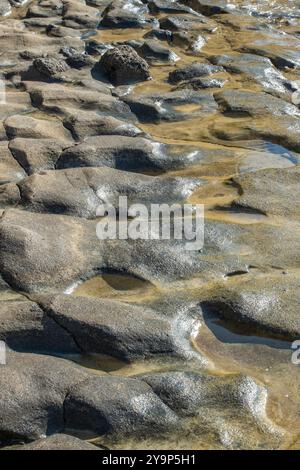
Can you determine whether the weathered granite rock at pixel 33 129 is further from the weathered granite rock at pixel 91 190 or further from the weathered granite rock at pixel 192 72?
the weathered granite rock at pixel 192 72

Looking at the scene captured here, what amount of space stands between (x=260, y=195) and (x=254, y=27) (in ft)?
18.8

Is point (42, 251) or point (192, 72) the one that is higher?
point (42, 251)

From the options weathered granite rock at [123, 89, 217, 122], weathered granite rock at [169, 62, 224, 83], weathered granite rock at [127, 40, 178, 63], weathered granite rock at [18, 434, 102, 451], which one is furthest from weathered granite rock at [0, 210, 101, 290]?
weathered granite rock at [127, 40, 178, 63]

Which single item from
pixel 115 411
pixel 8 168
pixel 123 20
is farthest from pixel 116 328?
pixel 123 20

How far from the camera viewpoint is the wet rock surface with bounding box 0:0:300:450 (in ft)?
11.1

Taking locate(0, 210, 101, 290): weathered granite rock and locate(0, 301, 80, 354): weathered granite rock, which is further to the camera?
locate(0, 210, 101, 290): weathered granite rock

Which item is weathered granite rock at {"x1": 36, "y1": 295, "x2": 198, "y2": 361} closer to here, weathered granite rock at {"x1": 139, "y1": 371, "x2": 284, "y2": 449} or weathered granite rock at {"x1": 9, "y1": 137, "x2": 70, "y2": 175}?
weathered granite rock at {"x1": 139, "y1": 371, "x2": 284, "y2": 449}

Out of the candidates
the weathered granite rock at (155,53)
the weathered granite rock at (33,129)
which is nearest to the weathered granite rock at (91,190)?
the weathered granite rock at (33,129)

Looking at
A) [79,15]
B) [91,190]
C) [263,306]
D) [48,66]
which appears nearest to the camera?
[263,306]

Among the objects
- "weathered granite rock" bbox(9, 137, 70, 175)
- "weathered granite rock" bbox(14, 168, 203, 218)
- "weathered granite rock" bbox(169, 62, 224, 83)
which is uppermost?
"weathered granite rock" bbox(14, 168, 203, 218)

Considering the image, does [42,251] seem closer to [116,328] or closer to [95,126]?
[116,328]

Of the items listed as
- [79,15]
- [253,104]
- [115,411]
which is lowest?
[79,15]

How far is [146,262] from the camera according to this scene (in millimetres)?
4484

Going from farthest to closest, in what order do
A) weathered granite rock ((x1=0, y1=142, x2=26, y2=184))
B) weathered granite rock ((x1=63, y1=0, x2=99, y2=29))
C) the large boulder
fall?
weathered granite rock ((x1=63, y1=0, x2=99, y2=29)) → the large boulder → weathered granite rock ((x1=0, y1=142, x2=26, y2=184))
